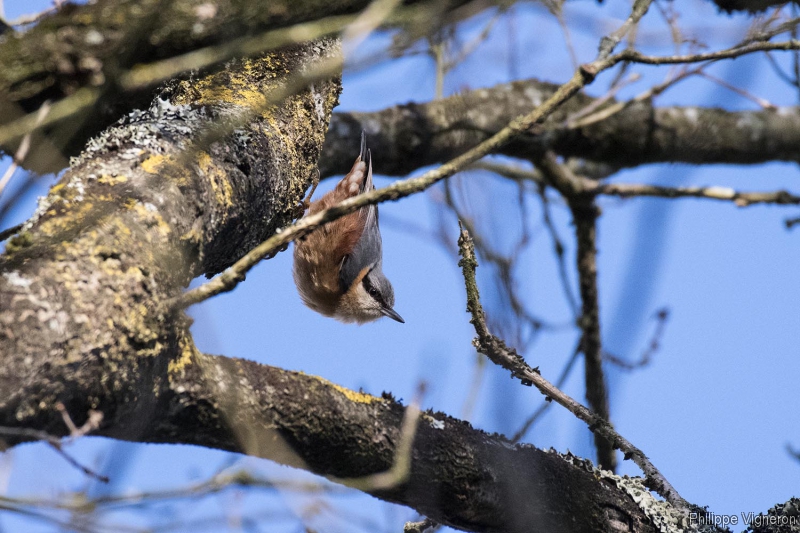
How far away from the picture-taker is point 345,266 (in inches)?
181

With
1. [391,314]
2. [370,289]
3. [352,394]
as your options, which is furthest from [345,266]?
[352,394]

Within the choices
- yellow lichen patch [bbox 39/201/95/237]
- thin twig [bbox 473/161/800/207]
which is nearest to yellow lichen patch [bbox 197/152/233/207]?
yellow lichen patch [bbox 39/201/95/237]

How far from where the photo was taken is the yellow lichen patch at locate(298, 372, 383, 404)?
1798 millimetres

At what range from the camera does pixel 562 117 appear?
430cm

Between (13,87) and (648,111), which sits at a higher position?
(648,111)

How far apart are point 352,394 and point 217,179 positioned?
2.09 ft

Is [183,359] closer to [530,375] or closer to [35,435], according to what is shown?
[35,435]

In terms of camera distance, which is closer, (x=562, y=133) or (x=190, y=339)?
(x=190, y=339)

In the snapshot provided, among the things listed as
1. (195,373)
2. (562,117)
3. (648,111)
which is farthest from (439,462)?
(648,111)

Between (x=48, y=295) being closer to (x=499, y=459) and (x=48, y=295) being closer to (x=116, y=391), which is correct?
(x=116, y=391)

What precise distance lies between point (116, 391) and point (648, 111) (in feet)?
12.4

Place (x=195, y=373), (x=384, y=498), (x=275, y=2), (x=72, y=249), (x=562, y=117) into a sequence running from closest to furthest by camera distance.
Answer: (x=72, y=249), (x=195, y=373), (x=275, y=2), (x=384, y=498), (x=562, y=117)

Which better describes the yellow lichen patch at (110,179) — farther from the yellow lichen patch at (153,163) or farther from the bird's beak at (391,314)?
the bird's beak at (391,314)

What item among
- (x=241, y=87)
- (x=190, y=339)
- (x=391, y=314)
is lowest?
(x=190, y=339)
